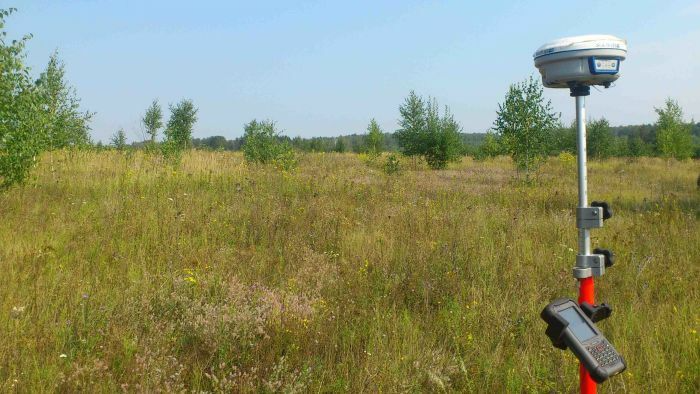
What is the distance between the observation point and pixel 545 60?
2.69m

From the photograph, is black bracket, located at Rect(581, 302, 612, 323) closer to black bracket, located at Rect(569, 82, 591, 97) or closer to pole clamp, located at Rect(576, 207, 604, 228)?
pole clamp, located at Rect(576, 207, 604, 228)

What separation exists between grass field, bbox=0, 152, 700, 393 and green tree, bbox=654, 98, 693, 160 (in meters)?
31.7

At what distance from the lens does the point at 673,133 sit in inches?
1394

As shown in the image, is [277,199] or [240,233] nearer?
[240,233]

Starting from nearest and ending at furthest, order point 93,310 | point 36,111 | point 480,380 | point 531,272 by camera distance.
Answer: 1. point 480,380
2. point 93,310
3. point 531,272
4. point 36,111

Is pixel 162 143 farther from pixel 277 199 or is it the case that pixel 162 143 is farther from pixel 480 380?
pixel 480 380

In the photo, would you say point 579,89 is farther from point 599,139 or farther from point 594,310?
point 599,139

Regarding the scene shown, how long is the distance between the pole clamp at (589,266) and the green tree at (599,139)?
134ft

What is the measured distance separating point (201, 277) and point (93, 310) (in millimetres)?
1115

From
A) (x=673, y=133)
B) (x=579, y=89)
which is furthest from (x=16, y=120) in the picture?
(x=673, y=133)

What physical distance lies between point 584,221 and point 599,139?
42317 millimetres

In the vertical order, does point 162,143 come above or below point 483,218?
above

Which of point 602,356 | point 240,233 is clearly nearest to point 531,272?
point 602,356

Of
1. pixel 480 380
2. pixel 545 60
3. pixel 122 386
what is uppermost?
pixel 545 60
